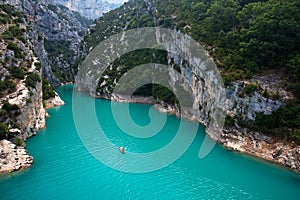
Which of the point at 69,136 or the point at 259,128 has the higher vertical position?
the point at 259,128

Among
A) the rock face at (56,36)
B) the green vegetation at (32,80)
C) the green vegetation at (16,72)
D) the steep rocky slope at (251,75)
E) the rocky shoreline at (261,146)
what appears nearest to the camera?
the rocky shoreline at (261,146)

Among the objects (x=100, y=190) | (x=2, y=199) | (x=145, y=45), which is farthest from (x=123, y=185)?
(x=145, y=45)

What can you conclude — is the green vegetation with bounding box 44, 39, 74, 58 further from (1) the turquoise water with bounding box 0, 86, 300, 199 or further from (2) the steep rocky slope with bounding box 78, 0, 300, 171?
(1) the turquoise water with bounding box 0, 86, 300, 199

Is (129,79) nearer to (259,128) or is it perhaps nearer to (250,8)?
(250,8)

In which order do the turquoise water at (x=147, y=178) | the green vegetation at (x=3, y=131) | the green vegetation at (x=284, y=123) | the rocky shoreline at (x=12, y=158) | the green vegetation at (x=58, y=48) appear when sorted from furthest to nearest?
the green vegetation at (x=58, y=48)
the green vegetation at (x=3, y=131)
the green vegetation at (x=284, y=123)
the rocky shoreline at (x=12, y=158)
the turquoise water at (x=147, y=178)

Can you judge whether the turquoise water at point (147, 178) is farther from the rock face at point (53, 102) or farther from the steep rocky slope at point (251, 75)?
the rock face at point (53, 102)

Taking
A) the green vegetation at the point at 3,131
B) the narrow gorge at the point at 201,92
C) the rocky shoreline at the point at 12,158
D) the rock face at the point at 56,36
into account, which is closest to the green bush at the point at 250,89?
the narrow gorge at the point at 201,92
